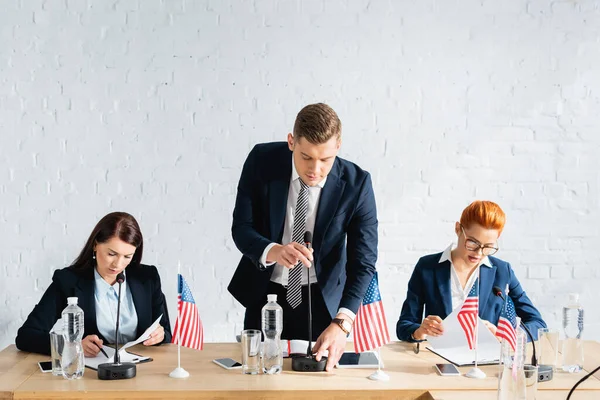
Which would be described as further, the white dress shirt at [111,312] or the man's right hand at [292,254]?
the white dress shirt at [111,312]

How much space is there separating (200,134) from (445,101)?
1.29 m

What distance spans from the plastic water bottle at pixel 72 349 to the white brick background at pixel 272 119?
1.54 m

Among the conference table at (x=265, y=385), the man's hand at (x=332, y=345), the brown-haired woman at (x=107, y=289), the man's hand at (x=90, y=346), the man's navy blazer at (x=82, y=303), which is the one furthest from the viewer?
the brown-haired woman at (x=107, y=289)

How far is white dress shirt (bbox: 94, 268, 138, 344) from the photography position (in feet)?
9.04

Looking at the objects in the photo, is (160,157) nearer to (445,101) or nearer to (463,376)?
(445,101)

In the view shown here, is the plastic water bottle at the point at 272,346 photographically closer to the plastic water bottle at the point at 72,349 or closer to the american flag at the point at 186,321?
the american flag at the point at 186,321

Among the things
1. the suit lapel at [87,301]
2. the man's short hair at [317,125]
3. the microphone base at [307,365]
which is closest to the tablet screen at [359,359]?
the microphone base at [307,365]

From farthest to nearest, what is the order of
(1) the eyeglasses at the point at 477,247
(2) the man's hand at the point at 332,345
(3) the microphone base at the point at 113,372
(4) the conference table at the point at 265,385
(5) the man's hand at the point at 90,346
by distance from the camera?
(1) the eyeglasses at the point at 477,247, (5) the man's hand at the point at 90,346, (2) the man's hand at the point at 332,345, (3) the microphone base at the point at 113,372, (4) the conference table at the point at 265,385

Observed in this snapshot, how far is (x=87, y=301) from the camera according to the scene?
2705 mm

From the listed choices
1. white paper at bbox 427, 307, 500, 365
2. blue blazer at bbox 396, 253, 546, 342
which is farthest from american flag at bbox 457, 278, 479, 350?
blue blazer at bbox 396, 253, 546, 342

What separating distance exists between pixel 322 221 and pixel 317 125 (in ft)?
1.42

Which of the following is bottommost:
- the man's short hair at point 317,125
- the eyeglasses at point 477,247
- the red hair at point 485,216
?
the eyeglasses at point 477,247

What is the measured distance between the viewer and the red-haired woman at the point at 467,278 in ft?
9.18

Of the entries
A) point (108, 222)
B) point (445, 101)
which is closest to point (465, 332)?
point (108, 222)
